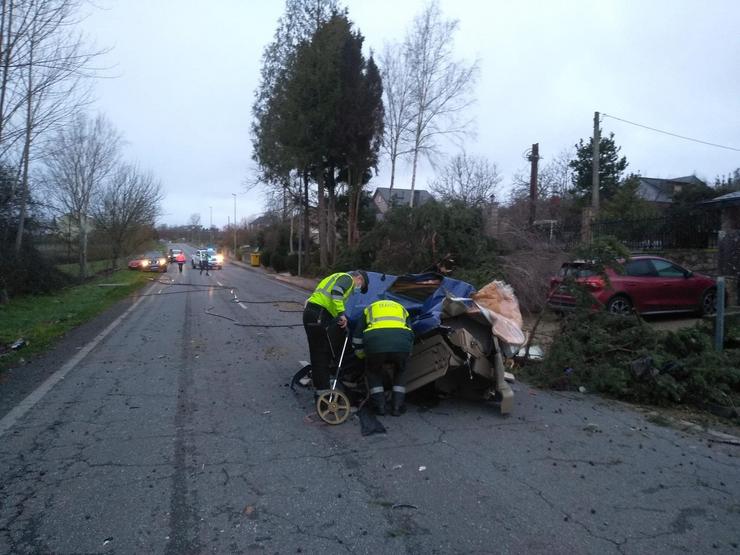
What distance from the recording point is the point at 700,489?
4.46 m

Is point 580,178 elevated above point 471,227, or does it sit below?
above

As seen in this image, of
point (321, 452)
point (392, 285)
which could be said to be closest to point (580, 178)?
point (392, 285)

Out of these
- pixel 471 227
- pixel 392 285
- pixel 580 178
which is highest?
pixel 580 178

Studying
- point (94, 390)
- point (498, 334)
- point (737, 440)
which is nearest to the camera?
point (737, 440)

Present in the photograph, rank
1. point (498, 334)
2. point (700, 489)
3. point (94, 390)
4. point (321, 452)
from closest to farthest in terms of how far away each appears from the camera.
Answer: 1. point (700, 489)
2. point (321, 452)
3. point (498, 334)
4. point (94, 390)

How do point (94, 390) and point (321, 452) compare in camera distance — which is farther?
point (94, 390)

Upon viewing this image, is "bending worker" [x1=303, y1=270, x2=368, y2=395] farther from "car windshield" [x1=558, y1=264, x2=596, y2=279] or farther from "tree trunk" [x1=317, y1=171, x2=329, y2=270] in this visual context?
"tree trunk" [x1=317, y1=171, x2=329, y2=270]

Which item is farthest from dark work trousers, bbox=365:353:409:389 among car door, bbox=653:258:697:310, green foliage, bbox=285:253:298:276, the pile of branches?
green foliage, bbox=285:253:298:276

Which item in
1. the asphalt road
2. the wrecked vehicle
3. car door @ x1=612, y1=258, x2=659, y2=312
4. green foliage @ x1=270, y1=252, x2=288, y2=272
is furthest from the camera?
green foliage @ x1=270, y1=252, x2=288, y2=272

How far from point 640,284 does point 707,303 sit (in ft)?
7.40

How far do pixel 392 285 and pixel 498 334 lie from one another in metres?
1.55

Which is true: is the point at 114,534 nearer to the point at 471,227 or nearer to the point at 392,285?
the point at 392,285

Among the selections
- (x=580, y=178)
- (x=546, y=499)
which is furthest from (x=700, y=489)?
(x=580, y=178)

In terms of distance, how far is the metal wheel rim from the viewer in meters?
11.6
